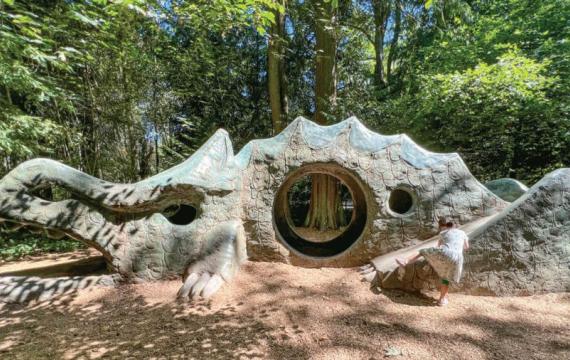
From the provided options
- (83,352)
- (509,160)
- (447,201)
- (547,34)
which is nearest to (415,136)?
(509,160)

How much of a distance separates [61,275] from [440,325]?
19.5ft

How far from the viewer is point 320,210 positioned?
395 inches

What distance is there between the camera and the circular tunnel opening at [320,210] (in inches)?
241

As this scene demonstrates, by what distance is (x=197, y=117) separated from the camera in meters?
11.5

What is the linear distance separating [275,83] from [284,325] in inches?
329

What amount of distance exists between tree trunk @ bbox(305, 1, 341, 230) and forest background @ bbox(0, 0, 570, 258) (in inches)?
2.7

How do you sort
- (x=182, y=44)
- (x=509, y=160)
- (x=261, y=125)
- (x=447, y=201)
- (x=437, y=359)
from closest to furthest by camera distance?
(x=437, y=359), (x=447, y=201), (x=509, y=160), (x=182, y=44), (x=261, y=125)

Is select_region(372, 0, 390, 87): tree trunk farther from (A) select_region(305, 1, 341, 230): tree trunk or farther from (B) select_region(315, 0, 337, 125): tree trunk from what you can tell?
(B) select_region(315, 0, 337, 125): tree trunk

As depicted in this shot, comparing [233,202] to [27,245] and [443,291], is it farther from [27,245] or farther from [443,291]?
[27,245]

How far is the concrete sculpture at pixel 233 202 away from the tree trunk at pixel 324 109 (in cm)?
383

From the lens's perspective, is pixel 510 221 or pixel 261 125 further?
pixel 261 125

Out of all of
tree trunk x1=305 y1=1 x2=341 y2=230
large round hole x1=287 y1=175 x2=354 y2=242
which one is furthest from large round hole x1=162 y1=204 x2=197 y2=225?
tree trunk x1=305 y1=1 x2=341 y2=230

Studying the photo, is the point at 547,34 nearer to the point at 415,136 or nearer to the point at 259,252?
the point at 415,136

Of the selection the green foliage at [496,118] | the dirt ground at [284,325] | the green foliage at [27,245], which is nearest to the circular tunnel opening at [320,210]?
the dirt ground at [284,325]
